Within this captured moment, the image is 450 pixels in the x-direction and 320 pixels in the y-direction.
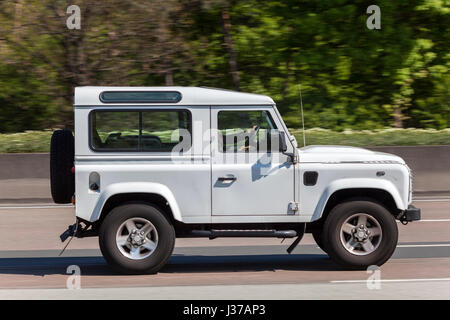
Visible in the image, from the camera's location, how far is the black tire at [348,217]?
352 inches

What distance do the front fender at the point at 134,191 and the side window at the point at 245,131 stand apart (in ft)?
2.59

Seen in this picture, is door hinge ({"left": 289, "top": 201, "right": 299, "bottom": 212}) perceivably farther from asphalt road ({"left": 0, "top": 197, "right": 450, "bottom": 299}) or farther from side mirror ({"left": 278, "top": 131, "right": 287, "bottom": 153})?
asphalt road ({"left": 0, "top": 197, "right": 450, "bottom": 299})

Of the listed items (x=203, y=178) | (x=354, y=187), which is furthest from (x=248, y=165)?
(x=354, y=187)

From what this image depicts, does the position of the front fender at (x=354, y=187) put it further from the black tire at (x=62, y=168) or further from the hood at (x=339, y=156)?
the black tire at (x=62, y=168)

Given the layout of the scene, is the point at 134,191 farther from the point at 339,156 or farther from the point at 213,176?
the point at 339,156

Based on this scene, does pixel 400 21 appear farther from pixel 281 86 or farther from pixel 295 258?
pixel 295 258

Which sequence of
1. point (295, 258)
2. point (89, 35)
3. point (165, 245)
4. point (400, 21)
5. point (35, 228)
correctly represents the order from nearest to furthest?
point (165, 245), point (295, 258), point (35, 228), point (89, 35), point (400, 21)

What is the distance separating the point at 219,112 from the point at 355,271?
2.33 metres

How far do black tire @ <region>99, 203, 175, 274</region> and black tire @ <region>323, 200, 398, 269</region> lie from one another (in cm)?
176

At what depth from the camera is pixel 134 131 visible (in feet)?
29.5

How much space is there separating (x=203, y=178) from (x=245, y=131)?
2.33ft

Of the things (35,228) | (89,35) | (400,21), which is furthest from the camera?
(400,21)

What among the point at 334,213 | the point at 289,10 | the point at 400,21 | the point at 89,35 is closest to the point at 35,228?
the point at 334,213

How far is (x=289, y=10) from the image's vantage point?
21.3 m
